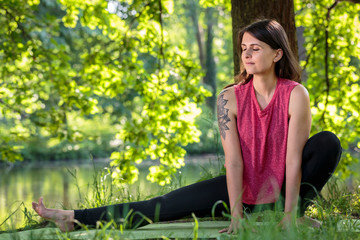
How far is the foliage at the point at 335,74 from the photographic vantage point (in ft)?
21.0

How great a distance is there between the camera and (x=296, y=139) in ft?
9.44

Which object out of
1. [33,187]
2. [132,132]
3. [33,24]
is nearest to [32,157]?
[33,187]

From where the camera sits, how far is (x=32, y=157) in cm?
2128

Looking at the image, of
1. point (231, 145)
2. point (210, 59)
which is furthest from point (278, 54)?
point (210, 59)

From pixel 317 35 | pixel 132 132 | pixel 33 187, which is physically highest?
pixel 317 35

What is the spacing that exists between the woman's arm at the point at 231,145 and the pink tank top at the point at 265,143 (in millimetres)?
59

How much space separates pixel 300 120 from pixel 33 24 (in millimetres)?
5104

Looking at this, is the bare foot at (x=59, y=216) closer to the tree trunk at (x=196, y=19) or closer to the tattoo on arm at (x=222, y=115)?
the tattoo on arm at (x=222, y=115)

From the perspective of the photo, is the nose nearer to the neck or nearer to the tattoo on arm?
the neck

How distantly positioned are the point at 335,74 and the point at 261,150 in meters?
4.06

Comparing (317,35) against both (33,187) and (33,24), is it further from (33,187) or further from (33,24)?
(33,187)

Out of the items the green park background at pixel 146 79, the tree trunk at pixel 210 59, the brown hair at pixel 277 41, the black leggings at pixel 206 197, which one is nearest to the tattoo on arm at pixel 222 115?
the brown hair at pixel 277 41

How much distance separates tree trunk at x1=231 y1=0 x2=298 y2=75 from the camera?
4.41 m

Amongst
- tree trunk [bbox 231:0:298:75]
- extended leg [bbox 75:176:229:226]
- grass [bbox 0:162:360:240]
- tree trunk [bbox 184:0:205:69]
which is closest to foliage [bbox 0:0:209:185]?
grass [bbox 0:162:360:240]
